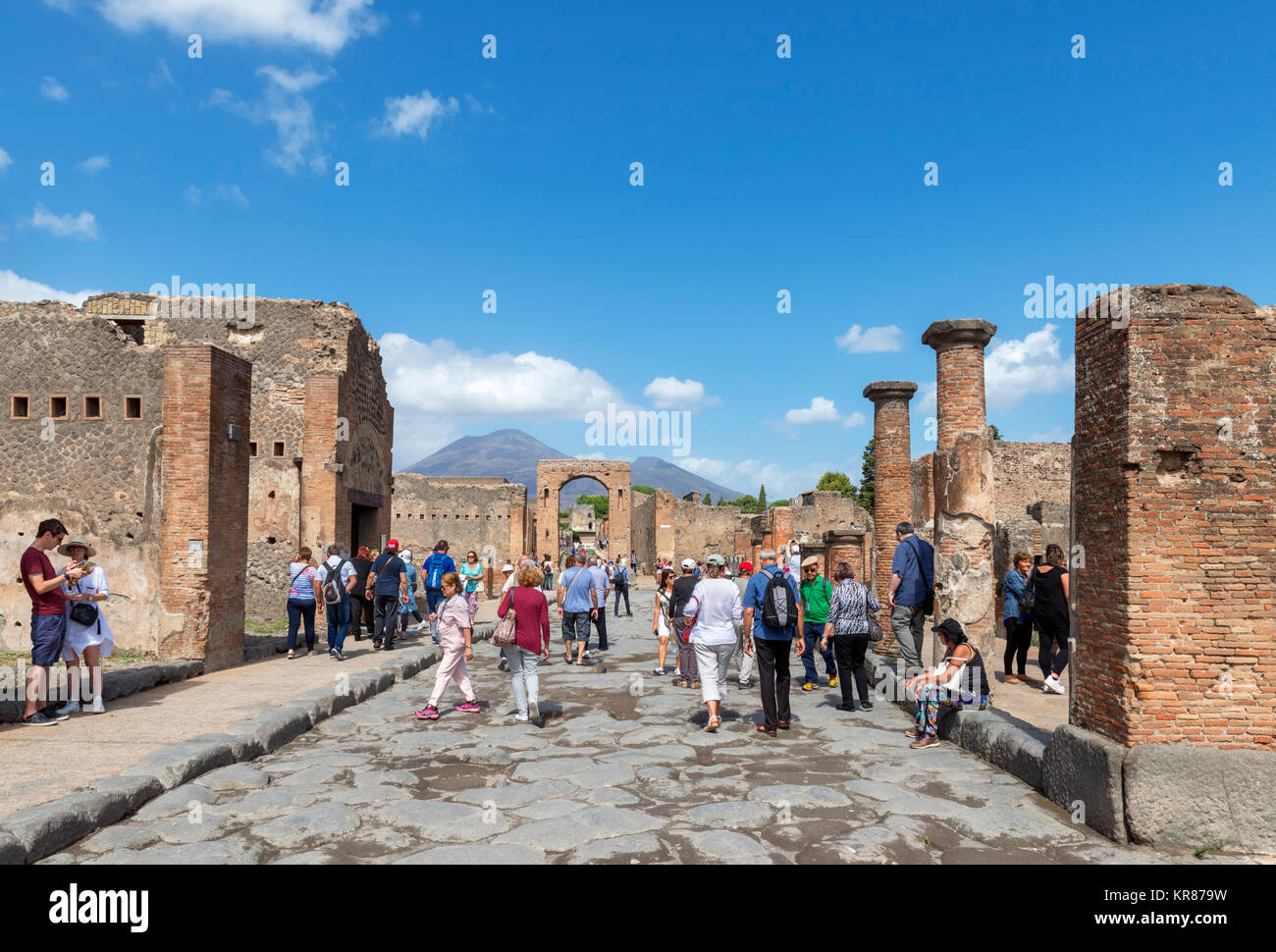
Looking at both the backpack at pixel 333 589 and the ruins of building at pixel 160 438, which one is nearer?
the ruins of building at pixel 160 438

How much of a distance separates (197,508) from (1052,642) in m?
9.97

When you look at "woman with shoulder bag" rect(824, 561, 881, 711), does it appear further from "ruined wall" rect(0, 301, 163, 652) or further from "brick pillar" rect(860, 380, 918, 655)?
"ruined wall" rect(0, 301, 163, 652)

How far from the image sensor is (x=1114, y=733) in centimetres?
444

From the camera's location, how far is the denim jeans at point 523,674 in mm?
7297

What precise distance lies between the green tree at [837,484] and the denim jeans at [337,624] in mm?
54006

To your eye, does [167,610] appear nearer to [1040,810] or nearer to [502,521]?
[1040,810]

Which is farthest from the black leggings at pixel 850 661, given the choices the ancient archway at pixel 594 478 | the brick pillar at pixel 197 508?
the ancient archway at pixel 594 478

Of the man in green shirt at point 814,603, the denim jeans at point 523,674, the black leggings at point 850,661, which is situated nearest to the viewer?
the denim jeans at point 523,674

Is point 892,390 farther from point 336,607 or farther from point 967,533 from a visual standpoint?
point 336,607

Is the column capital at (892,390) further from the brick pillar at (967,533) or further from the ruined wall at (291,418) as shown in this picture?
the ruined wall at (291,418)

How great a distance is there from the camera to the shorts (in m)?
6.67

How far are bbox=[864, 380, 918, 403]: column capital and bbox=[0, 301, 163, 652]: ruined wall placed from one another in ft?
37.2

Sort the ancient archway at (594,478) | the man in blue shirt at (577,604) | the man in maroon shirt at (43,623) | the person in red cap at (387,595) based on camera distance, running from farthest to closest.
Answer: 1. the ancient archway at (594,478)
2. the person in red cap at (387,595)
3. the man in blue shirt at (577,604)
4. the man in maroon shirt at (43,623)

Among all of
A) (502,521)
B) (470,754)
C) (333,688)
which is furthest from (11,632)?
(502,521)
